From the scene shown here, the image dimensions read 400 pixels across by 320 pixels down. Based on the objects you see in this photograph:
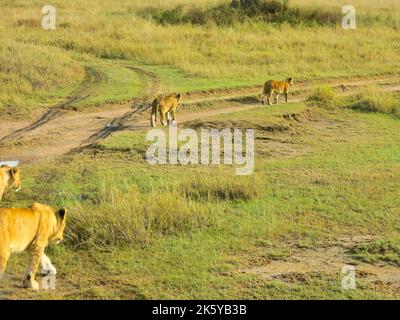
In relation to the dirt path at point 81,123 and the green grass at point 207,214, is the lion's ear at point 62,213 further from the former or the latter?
the dirt path at point 81,123

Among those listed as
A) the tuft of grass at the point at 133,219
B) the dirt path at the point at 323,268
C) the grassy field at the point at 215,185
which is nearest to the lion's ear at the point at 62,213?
the grassy field at the point at 215,185

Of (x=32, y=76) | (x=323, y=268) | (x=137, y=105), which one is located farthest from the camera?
(x=32, y=76)

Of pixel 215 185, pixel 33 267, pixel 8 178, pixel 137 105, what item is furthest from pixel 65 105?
pixel 33 267

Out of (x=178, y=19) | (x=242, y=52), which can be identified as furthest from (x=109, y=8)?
(x=242, y=52)

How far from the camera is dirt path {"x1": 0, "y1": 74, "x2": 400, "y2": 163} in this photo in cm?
1210

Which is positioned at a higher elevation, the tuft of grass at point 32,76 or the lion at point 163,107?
the tuft of grass at point 32,76

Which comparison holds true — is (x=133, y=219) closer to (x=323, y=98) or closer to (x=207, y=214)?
(x=207, y=214)

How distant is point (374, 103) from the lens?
1593cm

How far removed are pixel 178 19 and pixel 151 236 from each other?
21091 mm

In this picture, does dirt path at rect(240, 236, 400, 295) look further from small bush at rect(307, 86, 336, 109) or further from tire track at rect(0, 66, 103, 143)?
small bush at rect(307, 86, 336, 109)

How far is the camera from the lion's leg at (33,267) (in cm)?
649

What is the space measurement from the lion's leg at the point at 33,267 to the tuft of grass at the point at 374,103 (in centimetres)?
1100

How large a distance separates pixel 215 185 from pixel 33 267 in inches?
143
